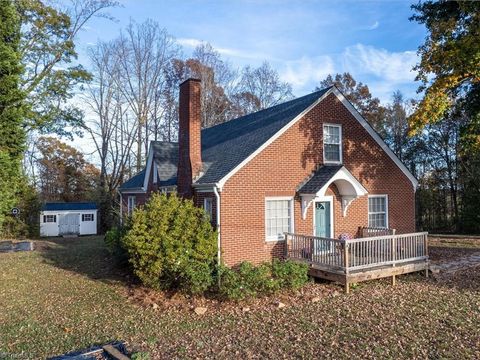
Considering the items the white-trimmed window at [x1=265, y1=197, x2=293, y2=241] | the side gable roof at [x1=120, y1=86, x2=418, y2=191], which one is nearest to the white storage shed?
the side gable roof at [x1=120, y1=86, x2=418, y2=191]

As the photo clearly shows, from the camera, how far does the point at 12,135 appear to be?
2077 cm

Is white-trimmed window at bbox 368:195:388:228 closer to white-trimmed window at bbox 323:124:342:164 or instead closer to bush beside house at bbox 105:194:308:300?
white-trimmed window at bbox 323:124:342:164

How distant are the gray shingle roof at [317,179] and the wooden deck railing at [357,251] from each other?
1.73 meters

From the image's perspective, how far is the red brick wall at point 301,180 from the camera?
521 inches

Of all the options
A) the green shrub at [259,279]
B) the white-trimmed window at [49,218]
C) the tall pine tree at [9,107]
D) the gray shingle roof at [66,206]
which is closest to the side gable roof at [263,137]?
the green shrub at [259,279]

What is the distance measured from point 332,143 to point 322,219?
3058 mm

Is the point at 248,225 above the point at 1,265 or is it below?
above

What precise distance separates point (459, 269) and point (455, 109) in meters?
7.78

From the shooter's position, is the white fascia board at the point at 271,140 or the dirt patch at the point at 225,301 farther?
the white fascia board at the point at 271,140

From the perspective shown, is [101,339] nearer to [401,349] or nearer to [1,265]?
[401,349]

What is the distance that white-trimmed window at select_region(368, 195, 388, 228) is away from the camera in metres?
16.4

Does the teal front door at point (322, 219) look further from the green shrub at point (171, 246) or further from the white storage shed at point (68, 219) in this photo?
the white storage shed at point (68, 219)

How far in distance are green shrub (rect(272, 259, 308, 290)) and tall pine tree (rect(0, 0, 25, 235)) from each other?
13.3 m

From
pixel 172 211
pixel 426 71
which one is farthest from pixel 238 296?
pixel 426 71
